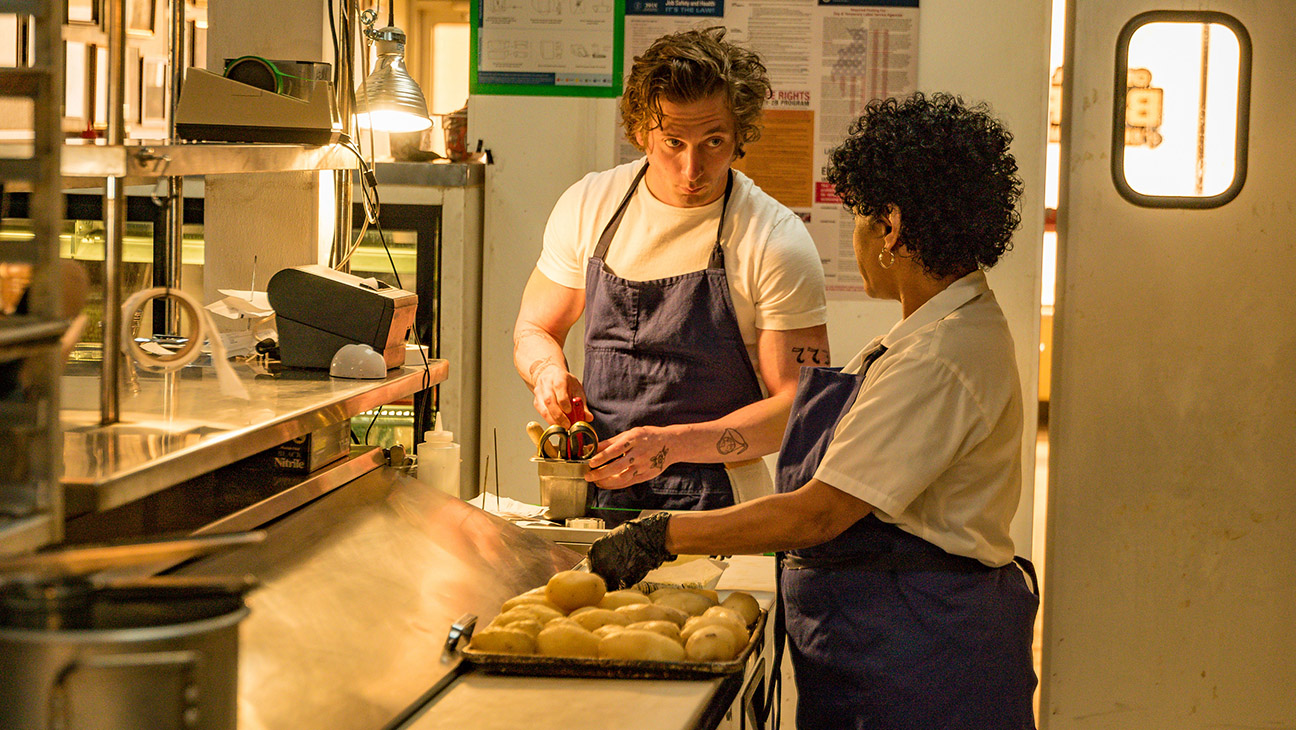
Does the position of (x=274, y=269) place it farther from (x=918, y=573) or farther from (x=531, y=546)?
(x=918, y=573)

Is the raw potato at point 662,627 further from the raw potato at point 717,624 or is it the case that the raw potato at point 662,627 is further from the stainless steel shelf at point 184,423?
the stainless steel shelf at point 184,423

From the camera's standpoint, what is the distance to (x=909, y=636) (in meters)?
A: 1.82

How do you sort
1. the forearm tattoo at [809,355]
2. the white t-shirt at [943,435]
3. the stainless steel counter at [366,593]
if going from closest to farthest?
the stainless steel counter at [366,593] → the white t-shirt at [943,435] → the forearm tattoo at [809,355]

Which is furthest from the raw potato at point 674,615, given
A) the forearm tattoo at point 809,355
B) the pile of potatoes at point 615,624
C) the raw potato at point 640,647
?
the forearm tattoo at point 809,355

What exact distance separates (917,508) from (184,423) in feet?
3.44

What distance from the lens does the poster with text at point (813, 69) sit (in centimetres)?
366

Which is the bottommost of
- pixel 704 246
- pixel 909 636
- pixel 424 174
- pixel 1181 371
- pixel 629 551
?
pixel 909 636

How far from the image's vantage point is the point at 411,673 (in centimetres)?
152

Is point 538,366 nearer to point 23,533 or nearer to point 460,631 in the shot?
point 460,631

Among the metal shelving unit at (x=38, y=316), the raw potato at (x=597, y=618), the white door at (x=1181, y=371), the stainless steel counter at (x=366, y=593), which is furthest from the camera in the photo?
the white door at (x=1181, y=371)

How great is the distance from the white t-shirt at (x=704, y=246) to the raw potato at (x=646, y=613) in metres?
1.09

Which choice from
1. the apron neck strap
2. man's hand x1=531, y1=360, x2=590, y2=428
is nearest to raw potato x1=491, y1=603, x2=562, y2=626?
man's hand x1=531, y1=360, x2=590, y2=428

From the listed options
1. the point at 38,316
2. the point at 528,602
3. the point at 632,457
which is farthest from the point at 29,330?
the point at 632,457

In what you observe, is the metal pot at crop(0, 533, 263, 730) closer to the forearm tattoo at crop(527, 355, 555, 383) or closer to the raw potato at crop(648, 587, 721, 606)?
the raw potato at crop(648, 587, 721, 606)
